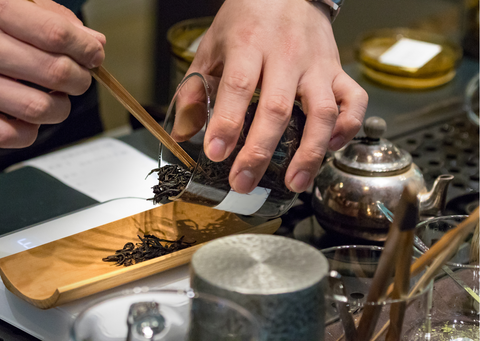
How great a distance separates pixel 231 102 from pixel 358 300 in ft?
0.98

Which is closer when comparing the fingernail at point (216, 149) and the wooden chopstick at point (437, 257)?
the wooden chopstick at point (437, 257)

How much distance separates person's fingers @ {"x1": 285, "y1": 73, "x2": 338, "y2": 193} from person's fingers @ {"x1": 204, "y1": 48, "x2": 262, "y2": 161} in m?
0.08

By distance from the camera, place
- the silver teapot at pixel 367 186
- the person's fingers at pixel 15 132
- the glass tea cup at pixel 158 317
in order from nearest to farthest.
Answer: the glass tea cup at pixel 158 317 < the person's fingers at pixel 15 132 < the silver teapot at pixel 367 186

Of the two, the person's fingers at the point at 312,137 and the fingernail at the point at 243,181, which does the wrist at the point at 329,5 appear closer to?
the person's fingers at the point at 312,137

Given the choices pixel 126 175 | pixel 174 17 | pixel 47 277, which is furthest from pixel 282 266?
pixel 174 17

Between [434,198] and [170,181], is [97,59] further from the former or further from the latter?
[434,198]

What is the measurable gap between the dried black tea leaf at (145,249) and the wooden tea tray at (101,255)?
0.01m

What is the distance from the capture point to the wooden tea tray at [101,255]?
0.65 metres

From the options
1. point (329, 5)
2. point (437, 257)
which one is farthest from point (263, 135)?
point (329, 5)

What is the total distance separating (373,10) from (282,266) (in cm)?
247

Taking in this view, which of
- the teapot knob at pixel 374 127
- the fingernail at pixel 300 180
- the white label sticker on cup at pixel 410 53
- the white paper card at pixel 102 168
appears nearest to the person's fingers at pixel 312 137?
the fingernail at pixel 300 180

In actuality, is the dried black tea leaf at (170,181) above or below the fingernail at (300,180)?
below

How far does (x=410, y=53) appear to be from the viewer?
1.58 m

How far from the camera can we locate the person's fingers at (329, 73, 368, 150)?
2.52 ft
